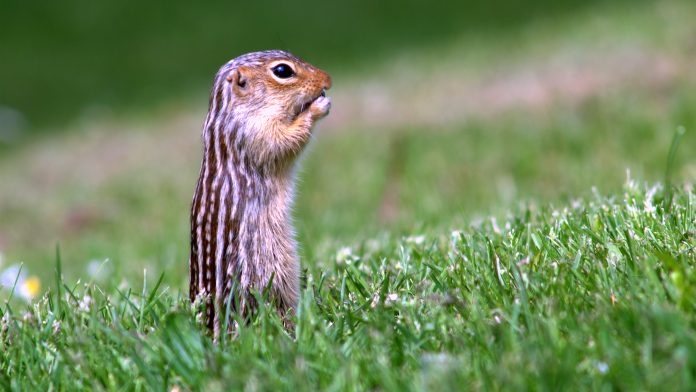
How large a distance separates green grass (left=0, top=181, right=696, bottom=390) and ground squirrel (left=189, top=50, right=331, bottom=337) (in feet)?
0.63

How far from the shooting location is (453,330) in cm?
301

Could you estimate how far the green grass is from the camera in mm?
2559

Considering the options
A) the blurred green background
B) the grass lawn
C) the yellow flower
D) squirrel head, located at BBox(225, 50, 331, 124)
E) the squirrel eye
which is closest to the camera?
the grass lawn

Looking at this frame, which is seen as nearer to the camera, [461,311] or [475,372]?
[475,372]

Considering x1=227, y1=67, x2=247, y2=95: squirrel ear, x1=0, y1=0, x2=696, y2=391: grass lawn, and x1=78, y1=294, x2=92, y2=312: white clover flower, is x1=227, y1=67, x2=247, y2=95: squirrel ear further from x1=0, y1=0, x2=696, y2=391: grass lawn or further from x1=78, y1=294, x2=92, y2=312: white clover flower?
x1=78, y1=294, x2=92, y2=312: white clover flower

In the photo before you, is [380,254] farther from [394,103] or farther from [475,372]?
[394,103]

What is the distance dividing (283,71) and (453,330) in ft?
6.37

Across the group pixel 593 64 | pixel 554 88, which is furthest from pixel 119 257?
pixel 593 64

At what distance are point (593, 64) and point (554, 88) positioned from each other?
81 cm

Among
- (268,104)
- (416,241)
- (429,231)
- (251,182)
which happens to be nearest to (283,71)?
(268,104)

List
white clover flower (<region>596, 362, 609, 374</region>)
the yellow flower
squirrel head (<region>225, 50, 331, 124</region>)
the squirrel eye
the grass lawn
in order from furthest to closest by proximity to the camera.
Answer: the yellow flower, the squirrel eye, squirrel head (<region>225, 50, 331, 124</region>), the grass lawn, white clover flower (<region>596, 362, 609, 374</region>)

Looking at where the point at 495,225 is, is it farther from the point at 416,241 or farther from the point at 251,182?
the point at 251,182

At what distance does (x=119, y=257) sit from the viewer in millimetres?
7398

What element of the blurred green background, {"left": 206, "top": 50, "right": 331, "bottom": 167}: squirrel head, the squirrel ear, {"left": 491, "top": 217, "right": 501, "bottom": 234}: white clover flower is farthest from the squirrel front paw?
{"left": 491, "top": 217, "right": 501, "bottom": 234}: white clover flower
